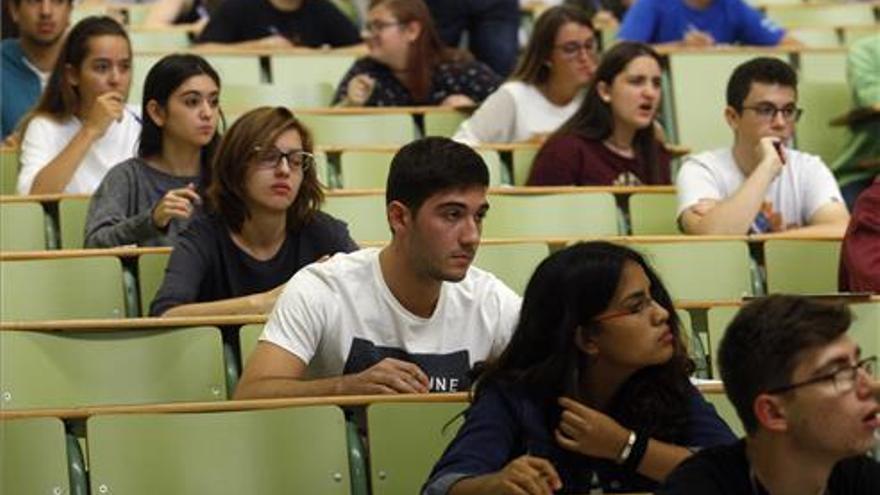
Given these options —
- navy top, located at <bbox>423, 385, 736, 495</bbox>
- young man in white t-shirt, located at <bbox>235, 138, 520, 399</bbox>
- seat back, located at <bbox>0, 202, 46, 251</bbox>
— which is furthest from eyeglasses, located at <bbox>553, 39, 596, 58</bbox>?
navy top, located at <bbox>423, 385, 736, 495</bbox>

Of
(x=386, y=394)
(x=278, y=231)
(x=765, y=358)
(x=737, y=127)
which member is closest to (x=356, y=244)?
(x=278, y=231)

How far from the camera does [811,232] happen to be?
6.16 meters

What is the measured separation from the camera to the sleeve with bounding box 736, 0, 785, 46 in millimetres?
8250

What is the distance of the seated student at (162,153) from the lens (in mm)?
5852

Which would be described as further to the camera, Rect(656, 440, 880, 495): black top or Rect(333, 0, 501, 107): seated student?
Rect(333, 0, 501, 107): seated student

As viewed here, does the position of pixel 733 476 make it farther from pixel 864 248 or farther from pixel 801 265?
pixel 801 265

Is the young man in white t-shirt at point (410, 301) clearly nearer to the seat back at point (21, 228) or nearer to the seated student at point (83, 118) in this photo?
the seat back at point (21, 228)

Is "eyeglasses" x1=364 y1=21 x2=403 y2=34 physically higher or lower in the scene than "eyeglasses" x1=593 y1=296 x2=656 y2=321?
higher

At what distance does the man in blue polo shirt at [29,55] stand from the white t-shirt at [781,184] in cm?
205

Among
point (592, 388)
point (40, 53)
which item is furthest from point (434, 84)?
point (592, 388)

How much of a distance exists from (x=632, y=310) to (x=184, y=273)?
58.2 inches

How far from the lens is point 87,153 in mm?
6617

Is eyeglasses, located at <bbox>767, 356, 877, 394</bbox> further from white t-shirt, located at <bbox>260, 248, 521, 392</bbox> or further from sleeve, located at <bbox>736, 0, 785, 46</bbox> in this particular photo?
sleeve, located at <bbox>736, 0, 785, 46</bbox>

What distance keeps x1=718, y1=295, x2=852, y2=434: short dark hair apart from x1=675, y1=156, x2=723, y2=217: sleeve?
2.74m
